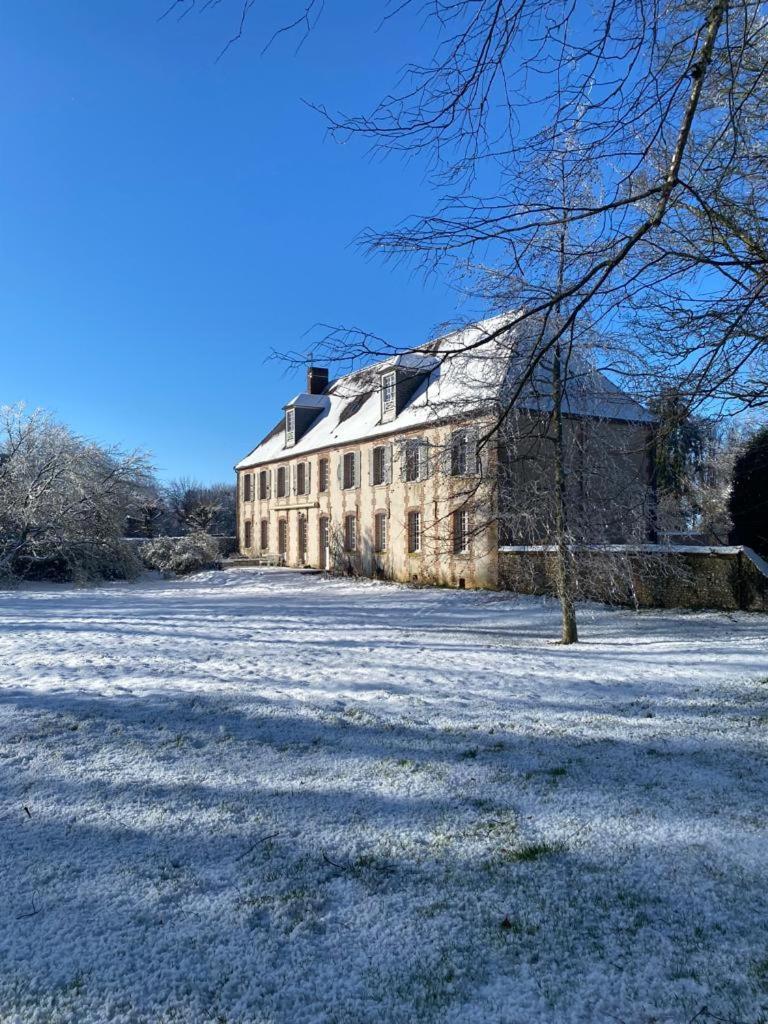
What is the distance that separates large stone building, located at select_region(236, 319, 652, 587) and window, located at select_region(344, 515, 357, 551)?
0.17ft

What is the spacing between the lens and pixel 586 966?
2656 mm

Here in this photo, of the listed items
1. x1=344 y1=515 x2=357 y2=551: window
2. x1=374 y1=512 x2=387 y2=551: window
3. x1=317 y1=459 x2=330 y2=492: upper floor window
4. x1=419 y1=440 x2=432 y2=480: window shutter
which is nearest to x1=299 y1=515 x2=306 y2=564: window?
x1=317 y1=459 x2=330 y2=492: upper floor window

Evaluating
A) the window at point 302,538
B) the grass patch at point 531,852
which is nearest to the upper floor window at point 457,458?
the grass patch at point 531,852

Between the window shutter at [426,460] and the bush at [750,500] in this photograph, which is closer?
the window shutter at [426,460]

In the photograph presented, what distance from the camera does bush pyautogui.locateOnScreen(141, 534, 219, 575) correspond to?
32094 mm

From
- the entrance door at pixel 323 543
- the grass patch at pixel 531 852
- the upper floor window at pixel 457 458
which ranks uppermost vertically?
the upper floor window at pixel 457 458

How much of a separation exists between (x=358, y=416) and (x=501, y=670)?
22.4 m

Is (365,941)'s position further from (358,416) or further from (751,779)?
(358,416)

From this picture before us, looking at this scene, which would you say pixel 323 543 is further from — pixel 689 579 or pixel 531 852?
pixel 531 852

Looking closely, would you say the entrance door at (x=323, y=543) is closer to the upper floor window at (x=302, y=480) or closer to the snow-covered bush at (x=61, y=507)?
the upper floor window at (x=302, y=480)

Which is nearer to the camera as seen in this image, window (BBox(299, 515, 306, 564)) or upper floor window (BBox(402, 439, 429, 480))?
upper floor window (BBox(402, 439, 429, 480))

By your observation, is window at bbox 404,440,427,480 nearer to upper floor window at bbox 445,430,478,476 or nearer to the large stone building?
the large stone building

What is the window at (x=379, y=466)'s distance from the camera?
88.5 feet

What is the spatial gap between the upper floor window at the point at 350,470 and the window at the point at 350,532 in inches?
55.7
